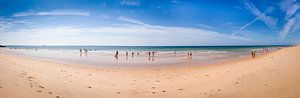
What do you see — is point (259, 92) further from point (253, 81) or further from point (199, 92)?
point (199, 92)

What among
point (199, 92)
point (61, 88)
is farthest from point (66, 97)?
point (199, 92)

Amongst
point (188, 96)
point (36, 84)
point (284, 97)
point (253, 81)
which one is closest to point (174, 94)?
point (188, 96)

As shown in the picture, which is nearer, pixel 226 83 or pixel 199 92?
pixel 199 92

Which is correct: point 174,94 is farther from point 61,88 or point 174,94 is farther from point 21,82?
point 21,82

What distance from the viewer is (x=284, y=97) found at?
30.6 feet

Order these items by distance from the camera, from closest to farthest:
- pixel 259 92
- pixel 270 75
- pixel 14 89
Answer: pixel 14 89 → pixel 259 92 → pixel 270 75

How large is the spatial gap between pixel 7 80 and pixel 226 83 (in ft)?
28.3

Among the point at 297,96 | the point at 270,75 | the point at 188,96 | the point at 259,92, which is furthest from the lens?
the point at 270,75

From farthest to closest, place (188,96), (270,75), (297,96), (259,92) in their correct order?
(270,75) < (188,96) < (259,92) < (297,96)

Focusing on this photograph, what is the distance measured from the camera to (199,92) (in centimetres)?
1125

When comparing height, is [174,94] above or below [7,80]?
below

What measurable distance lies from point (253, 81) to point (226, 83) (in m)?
1.22

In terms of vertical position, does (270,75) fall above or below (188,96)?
above

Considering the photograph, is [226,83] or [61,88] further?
[226,83]
